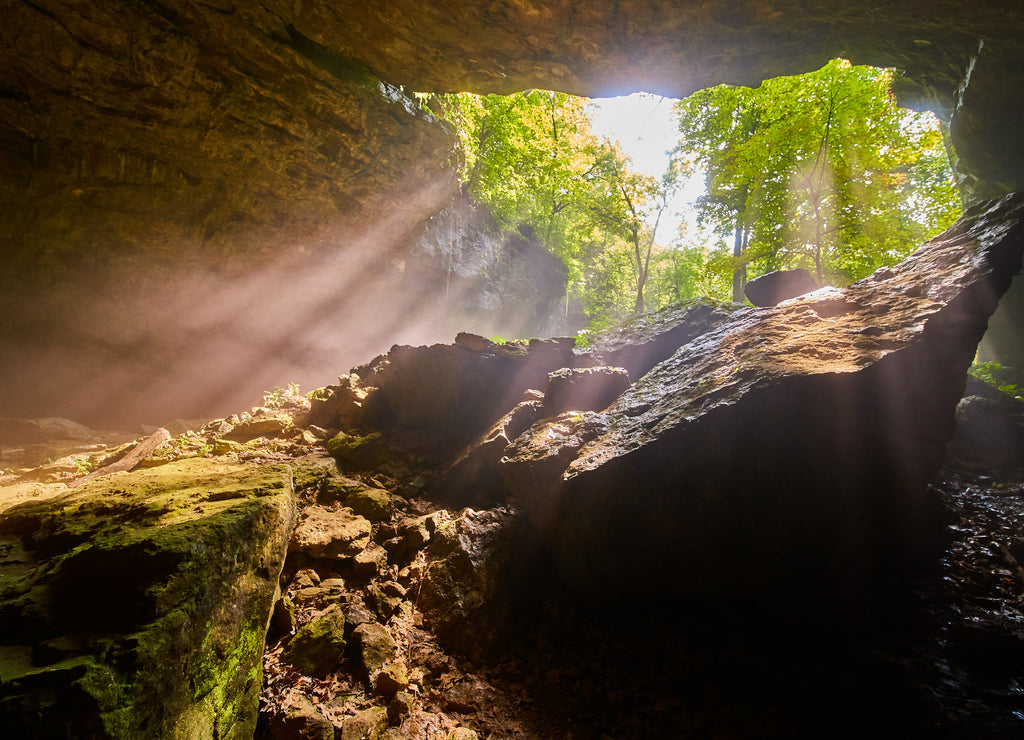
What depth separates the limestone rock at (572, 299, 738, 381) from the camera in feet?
26.6

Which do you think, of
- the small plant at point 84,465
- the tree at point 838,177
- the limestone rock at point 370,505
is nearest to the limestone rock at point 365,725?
the limestone rock at point 370,505

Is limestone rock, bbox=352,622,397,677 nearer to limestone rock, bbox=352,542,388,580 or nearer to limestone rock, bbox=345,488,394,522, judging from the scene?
limestone rock, bbox=352,542,388,580

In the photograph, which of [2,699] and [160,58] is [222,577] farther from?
[160,58]

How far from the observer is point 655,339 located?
8.32 meters

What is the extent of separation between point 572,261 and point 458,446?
21.0 meters

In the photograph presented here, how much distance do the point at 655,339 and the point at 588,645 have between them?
247 inches

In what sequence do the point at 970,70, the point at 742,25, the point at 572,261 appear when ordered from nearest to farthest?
the point at 742,25 → the point at 970,70 → the point at 572,261

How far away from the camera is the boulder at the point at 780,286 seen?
8359mm

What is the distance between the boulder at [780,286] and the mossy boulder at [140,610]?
33.3 ft

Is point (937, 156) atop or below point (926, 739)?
atop

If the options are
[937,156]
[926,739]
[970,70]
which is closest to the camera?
[926,739]

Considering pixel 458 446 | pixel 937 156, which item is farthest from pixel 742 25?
pixel 937 156

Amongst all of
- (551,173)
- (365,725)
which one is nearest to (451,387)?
(365,725)

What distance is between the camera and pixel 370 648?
3.04m
